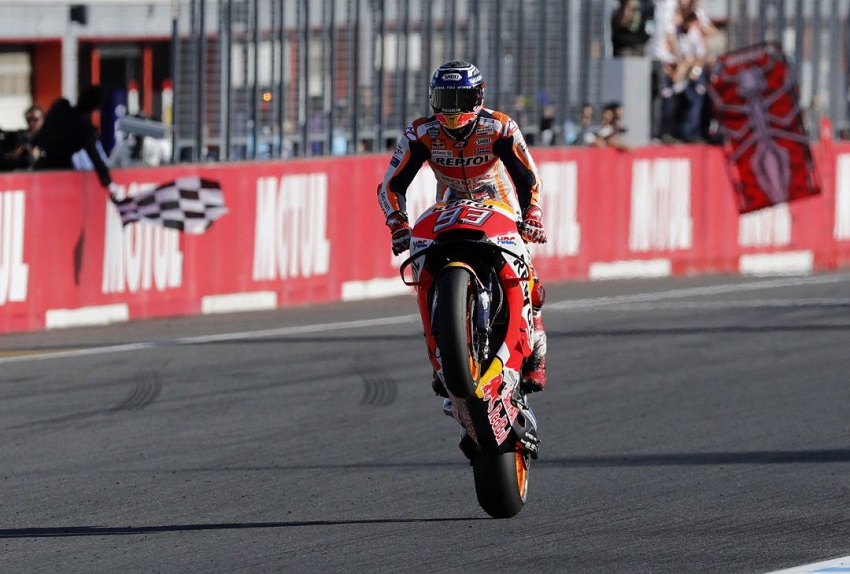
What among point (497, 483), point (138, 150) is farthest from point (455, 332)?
point (138, 150)

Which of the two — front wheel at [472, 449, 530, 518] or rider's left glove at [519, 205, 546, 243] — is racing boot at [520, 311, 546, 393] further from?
front wheel at [472, 449, 530, 518]

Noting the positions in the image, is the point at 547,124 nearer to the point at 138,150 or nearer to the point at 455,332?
the point at 138,150

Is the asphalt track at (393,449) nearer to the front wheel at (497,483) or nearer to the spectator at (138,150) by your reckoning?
the front wheel at (497,483)

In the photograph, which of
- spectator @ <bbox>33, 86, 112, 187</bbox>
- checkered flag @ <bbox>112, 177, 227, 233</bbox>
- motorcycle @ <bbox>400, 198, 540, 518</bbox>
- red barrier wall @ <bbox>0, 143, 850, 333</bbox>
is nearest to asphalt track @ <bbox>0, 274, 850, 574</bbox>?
motorcycle @ <bbox>400, 198, 540, 518</bbox>

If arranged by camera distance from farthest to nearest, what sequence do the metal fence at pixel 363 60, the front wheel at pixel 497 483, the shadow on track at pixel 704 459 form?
the metal fence at pixel 363 60 < the shadow on track at pixel 704 459 < the front wheel at pixel 497 483

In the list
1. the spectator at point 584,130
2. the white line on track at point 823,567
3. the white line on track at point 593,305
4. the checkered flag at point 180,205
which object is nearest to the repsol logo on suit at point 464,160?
the white line on track at point 823,567

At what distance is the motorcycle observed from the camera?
273 inches

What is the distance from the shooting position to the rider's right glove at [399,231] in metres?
7.54

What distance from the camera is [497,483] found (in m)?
7.13

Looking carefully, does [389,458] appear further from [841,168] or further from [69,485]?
[841,168]

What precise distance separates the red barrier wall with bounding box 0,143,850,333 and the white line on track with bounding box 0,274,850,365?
109 cm

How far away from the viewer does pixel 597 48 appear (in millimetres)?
19047

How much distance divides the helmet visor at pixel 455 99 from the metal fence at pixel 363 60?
26.3ft

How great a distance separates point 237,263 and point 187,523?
803 centimetres
